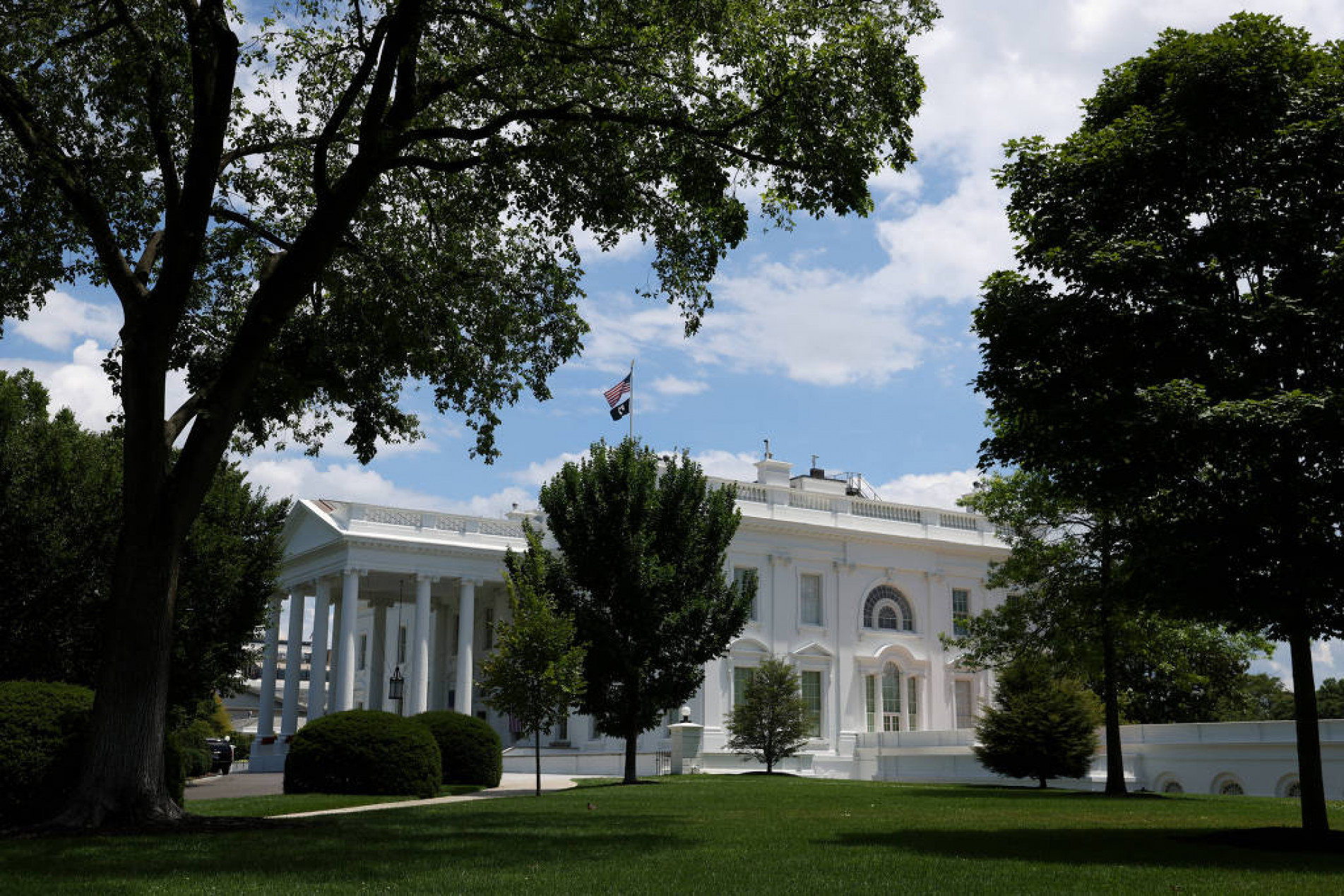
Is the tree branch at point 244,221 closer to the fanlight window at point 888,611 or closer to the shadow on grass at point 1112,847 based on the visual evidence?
the shadow on grass at point 1112,847

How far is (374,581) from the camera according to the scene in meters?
47.5

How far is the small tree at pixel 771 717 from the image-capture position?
1436 inches

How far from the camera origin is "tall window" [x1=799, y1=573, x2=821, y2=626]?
4719 centimetres

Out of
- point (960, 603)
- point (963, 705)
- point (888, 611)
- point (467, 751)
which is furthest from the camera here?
point (960, 603)

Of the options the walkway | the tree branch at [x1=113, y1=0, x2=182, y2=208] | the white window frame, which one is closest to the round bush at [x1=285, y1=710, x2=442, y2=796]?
the walkway

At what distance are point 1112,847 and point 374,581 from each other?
38.3 m

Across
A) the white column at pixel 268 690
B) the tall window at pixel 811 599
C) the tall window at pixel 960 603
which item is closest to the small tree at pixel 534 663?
the tall window at pixel 811 599

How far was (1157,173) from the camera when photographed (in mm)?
15164

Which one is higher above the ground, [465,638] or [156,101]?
[156,101]

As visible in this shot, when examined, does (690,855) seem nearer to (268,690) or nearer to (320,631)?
(320,631)

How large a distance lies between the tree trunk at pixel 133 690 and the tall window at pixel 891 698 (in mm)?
36391

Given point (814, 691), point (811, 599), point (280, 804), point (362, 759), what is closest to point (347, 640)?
point (814, 691)

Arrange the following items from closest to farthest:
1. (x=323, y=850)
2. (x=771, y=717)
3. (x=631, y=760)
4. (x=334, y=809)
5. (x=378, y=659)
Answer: (x=323, y=850) < (x=334, y=809) < (x=631, y=760) < (x=771, y=717) < (x=378, y=659)

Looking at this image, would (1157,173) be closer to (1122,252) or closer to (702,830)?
(1122,252)
